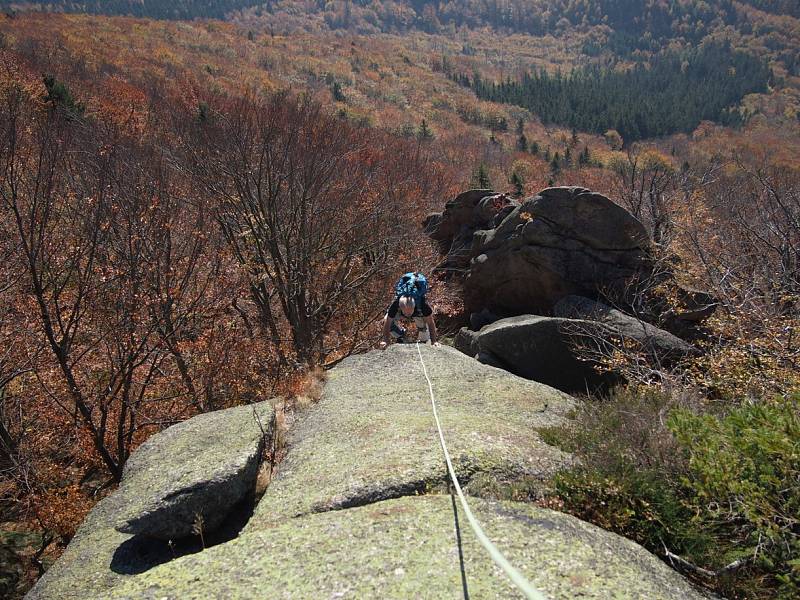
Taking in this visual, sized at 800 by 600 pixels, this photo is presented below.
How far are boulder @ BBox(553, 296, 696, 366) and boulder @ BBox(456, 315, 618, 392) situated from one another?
561 millimetres

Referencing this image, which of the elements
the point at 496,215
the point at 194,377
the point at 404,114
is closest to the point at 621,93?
the point at 404,114

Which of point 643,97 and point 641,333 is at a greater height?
point 643,97

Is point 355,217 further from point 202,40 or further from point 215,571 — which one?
point 202,40

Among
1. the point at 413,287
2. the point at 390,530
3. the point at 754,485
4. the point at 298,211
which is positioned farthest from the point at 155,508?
the point at 298,211

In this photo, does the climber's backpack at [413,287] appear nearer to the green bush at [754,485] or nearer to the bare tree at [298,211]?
the bare tree at [298,211]

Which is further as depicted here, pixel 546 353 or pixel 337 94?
pixel 337 94

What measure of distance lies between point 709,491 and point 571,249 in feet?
30.0

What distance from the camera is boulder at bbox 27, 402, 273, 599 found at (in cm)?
419

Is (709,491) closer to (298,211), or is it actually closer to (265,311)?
(298,211)

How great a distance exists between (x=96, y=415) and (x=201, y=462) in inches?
289

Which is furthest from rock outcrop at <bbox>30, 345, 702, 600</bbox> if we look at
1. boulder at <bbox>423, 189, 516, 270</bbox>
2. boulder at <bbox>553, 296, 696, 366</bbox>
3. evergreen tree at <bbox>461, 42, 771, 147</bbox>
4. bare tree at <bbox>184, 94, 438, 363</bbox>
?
evergreen tree at <bbox>461, 42, 771, 147</bbox>

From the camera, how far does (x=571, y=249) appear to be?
1161 cm

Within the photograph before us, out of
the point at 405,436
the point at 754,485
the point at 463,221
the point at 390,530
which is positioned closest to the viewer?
the point at 754,485

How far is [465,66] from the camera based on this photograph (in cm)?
13788
